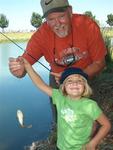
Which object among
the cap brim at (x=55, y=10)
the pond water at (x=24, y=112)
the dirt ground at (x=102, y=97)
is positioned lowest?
the pond water at (x=24, y=112)

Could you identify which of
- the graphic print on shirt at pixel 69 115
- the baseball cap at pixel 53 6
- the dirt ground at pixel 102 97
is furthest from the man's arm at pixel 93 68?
the dirt ground at pixel 102 97

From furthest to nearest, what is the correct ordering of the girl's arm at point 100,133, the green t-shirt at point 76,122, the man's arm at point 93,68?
1. the man's arm at point 93,68
2. the green t-shirt at point 76,122
3. the girl's arm at point 100,133

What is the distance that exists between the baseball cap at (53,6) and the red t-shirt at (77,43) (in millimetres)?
230

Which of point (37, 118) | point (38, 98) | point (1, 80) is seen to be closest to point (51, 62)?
point (37, 118)

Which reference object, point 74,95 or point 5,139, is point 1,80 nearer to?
point 5,139

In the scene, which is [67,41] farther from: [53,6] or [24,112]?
[24,112]

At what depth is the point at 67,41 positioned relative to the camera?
4.67m

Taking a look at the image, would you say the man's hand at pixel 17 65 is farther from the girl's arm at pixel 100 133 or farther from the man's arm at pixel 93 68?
the girl's arm at pixel 100 133

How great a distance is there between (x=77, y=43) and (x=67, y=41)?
3.8 inches

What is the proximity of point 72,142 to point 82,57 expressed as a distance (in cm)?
109

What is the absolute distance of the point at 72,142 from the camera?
3.86 metres

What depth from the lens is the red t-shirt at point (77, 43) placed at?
464 cm

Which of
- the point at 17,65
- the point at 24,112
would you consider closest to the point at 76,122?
the point at 17,65

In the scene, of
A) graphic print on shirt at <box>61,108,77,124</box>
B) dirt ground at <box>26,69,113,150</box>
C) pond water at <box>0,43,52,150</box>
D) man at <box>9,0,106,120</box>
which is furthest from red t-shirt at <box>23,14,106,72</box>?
pond water at <box>0,43,52,150</box>
